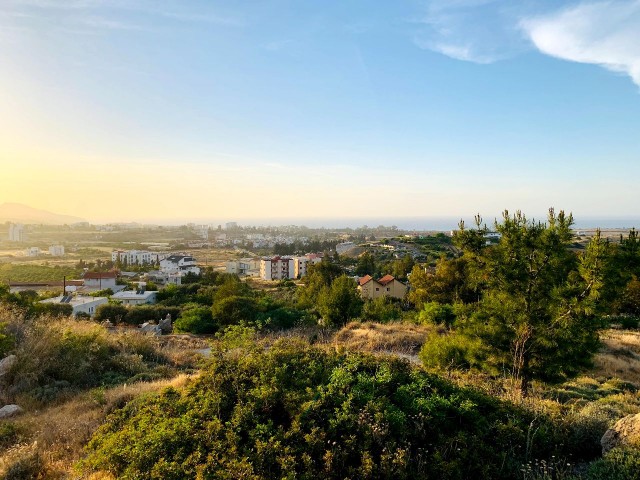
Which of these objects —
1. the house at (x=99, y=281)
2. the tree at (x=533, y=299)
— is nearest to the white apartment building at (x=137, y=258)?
the house at (x=99, y=281)

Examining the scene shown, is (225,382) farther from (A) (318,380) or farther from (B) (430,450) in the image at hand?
(B) (430,450)

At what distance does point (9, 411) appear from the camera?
5.87 metres

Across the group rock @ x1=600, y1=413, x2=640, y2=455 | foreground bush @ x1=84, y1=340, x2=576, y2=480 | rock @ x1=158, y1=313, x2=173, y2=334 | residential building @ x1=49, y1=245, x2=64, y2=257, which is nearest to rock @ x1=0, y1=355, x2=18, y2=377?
foreground bush @ x1=84, y1=340, x2=576, y2=480

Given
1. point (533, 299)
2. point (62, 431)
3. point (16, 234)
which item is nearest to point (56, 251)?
point (16, 234)

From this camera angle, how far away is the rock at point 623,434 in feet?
11.3

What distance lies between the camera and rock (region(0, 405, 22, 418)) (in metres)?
5.80

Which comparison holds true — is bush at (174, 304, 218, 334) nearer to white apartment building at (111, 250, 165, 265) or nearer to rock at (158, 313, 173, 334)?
rock at (158, 313, 173, 334)

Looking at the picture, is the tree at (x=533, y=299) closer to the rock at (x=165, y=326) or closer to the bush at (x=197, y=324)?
the bush at (x=197, y=324)

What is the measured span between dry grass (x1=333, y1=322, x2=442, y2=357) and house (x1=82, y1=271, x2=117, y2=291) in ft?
122

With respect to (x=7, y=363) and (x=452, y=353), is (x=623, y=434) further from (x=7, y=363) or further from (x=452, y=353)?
(x=7, y=363)

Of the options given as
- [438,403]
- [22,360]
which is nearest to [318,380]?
[438,403]

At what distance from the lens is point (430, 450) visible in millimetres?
3352

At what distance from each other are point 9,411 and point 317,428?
5.46 m

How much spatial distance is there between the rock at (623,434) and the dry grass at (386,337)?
7525 millimetres
